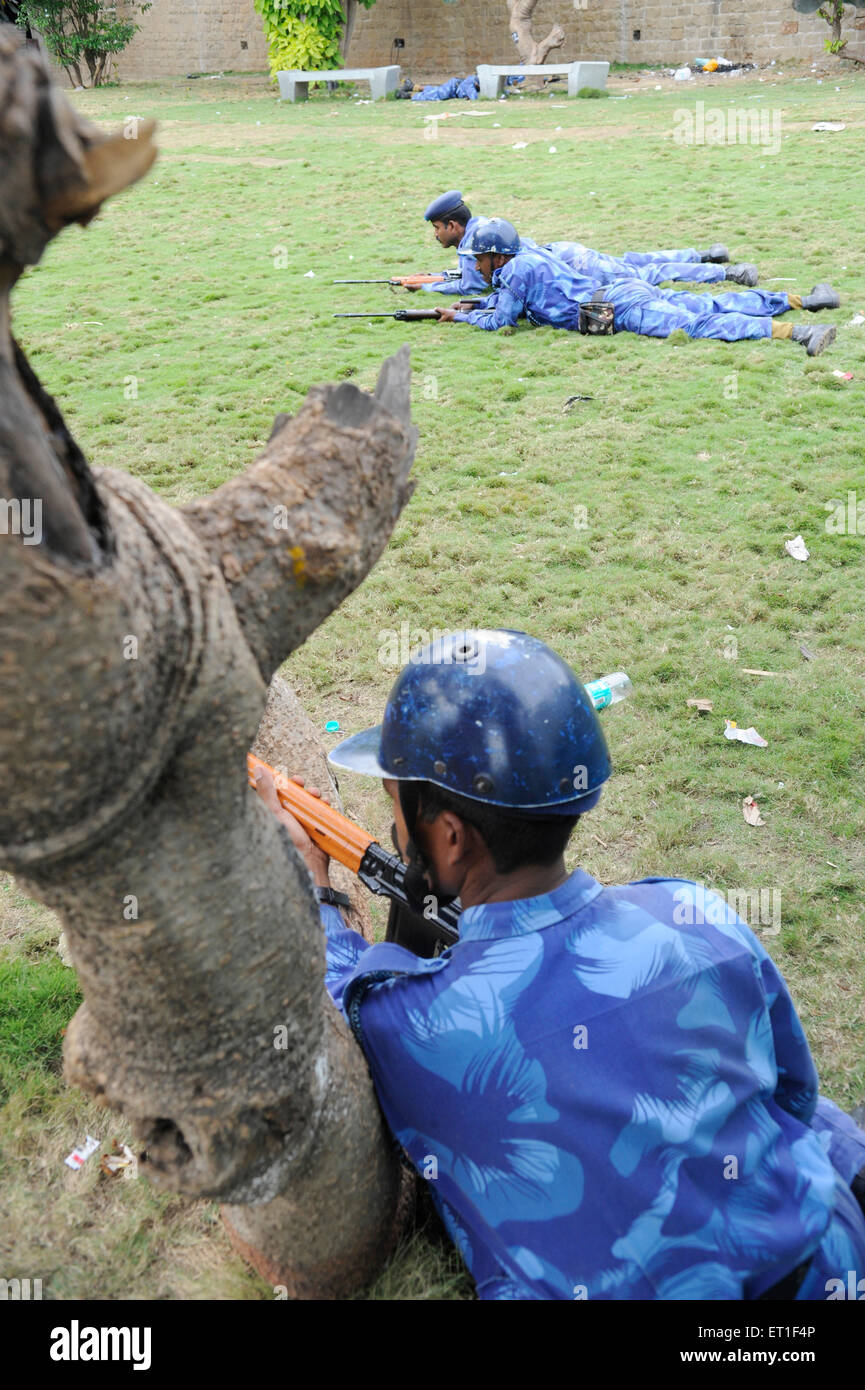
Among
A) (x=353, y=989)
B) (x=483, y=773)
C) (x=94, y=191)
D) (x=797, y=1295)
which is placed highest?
(x=94, y=191)

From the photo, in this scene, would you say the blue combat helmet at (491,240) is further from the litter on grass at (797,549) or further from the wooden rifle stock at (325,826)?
the wooden rifle stock at (325,826)

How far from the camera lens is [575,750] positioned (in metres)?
2.04

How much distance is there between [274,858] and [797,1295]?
49.0 inches

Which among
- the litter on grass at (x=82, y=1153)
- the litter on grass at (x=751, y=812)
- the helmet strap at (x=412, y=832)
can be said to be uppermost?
the helmet strap at (x=412, y=832)

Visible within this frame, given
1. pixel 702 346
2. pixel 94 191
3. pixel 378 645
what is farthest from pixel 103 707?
pixel 702 346

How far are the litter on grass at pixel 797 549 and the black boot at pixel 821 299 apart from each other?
3707mm

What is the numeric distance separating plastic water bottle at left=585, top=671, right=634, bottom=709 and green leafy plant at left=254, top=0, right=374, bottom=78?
22.4 meters

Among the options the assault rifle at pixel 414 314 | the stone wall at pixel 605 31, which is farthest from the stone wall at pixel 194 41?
the assault rifle at pixel 414 314

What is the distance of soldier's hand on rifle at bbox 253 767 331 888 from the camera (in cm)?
265

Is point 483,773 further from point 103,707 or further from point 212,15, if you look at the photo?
point 212,15

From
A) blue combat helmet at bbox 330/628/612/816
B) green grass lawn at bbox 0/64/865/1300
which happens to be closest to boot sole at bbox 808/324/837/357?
green grass lawn at bbox 0/64/865/1300

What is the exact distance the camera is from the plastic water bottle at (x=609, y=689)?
4.20 meters

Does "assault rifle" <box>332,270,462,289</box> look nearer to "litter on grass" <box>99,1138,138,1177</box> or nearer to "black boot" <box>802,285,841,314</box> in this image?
"black boot" <box>802,285,841,314</box>

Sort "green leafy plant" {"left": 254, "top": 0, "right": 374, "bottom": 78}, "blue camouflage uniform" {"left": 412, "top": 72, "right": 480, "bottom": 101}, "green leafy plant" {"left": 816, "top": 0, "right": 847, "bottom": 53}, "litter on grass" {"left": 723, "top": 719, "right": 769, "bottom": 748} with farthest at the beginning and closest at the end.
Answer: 1. "green leafy plant" {"left": 254, "top": 0, "right": 374, "bottom": 78}
2. "blue camouflage uniform" {"left": 412, "top": 72, "right": 480, "bottom": 101}
3. "green leafy plant" {"left": 816, "top": 0, "right": 847, "bottom": 53}
4. "litter on grass" {"left": 723, "top": 719, "right": 769, "bottom": 748}
